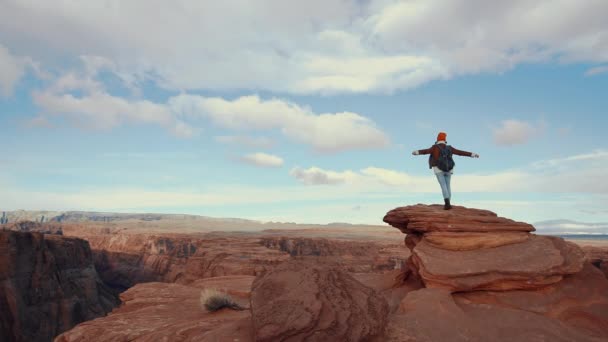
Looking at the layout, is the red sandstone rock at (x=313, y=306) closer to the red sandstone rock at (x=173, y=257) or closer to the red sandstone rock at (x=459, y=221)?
the red sandstone rock at (x=459, y=221)

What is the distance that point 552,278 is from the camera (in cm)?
1171

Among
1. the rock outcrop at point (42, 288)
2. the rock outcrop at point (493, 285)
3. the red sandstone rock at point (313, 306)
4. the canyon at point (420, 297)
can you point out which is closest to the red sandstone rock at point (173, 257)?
the rock outcrop at point (42, 288)

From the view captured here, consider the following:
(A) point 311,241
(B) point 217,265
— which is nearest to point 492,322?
(B) point 217,265

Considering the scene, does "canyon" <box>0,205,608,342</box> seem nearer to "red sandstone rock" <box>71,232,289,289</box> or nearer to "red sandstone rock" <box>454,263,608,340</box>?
"red sandstone rock" <box>454,263,608,340</box>

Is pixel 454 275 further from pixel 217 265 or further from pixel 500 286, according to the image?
pixel 217 265

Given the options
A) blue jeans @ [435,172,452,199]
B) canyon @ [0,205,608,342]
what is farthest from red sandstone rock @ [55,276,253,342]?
blue jeans @ [435,172,452,199]

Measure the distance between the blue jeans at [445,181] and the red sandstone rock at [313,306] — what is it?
21.6ft

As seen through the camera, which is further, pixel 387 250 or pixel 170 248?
pixel 170 248

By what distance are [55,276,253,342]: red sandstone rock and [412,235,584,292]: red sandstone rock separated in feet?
19.5

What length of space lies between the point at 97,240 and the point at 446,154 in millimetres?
92024

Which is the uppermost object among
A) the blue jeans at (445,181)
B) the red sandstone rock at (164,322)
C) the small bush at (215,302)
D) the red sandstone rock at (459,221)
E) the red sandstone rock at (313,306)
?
the blue jeans at (445,181)

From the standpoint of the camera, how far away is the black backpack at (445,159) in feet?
43.9

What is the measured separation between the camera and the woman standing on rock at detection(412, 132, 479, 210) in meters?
13.4

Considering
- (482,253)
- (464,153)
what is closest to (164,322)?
(482,253)
